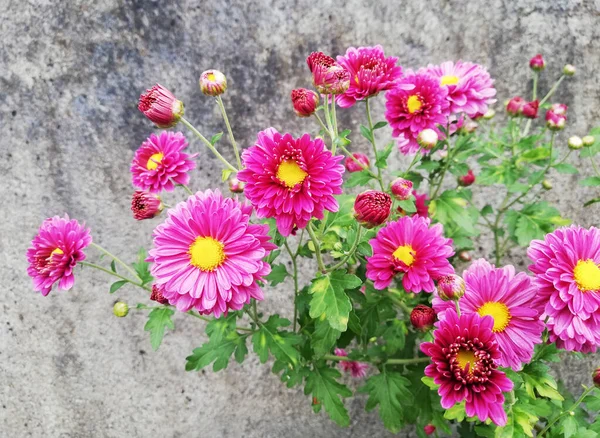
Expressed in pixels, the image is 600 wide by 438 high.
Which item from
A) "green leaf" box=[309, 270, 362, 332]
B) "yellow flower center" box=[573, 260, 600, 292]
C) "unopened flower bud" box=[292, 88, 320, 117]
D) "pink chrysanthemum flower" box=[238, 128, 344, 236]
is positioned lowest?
"green leaf" box=[309, 270, 362, 332]

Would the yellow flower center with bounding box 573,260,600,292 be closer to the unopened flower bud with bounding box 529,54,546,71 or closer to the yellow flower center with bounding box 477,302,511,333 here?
the yellow flower center with bounding box 477,302,511,333

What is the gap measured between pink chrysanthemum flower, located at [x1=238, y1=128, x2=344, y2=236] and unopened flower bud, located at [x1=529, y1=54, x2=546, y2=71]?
3.70ft

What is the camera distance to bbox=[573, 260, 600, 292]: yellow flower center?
101cm

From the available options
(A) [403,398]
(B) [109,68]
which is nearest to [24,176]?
(B) [109,68]

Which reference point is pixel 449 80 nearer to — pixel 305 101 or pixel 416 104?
pixel 416 104

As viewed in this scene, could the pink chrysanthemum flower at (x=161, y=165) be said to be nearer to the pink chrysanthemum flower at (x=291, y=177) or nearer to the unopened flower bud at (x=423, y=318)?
the pink chrysanthemum flower at (x=291, y=177)

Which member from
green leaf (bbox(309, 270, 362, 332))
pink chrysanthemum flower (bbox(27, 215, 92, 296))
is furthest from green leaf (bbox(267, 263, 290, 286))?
pink chrysanthemum flower (bbox(27, 215, 92, 296))

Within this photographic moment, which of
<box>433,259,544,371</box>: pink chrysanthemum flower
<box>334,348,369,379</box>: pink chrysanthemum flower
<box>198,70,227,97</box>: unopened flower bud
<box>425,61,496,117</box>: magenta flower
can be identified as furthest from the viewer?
<box>334,348,369,379</box>: pink chrysanthemum flower

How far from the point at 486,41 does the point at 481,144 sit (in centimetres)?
48

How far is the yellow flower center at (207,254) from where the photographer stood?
1.07m

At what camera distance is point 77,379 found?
6.13 ft

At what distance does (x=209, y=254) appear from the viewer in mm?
1066

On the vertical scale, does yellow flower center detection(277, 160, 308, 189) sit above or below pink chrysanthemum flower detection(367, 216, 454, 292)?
above

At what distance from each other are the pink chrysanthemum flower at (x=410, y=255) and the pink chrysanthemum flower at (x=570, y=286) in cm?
23
